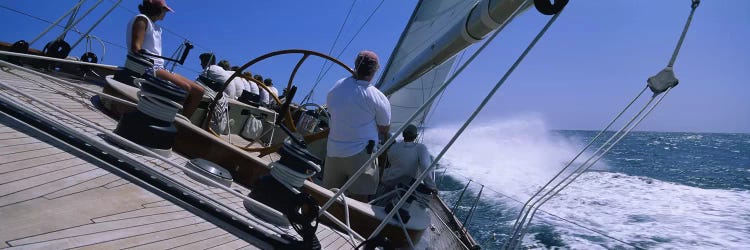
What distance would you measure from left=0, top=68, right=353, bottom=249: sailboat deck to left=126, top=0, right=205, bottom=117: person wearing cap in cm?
130

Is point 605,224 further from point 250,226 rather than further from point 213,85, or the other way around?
point 250,226

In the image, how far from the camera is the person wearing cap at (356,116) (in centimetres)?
340

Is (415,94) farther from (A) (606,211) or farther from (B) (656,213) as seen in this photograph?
(B) (656,213)

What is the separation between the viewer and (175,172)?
8.28 feet

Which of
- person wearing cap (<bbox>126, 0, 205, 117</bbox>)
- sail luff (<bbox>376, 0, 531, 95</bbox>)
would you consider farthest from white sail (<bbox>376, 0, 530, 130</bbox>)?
person wearing cap (<bbox>126, 0, 205, 117</bbox>)

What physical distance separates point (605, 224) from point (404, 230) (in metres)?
9.64

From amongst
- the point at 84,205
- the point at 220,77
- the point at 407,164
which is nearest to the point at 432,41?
the point at 220,77

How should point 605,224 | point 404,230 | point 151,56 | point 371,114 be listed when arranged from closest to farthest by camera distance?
1. point 404,230
2. point 371,114
3. point 151,56
4. point 605,224

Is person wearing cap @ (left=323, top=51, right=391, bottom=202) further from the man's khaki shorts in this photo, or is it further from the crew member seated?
the crew member seated

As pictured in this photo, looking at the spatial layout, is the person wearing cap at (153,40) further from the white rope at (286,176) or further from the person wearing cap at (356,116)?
the white rope at (286,176)

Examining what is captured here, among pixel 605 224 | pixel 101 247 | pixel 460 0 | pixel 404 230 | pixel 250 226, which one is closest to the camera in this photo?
pixel 101 247

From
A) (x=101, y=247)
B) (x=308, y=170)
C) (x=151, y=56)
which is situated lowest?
(x=101, y=247)

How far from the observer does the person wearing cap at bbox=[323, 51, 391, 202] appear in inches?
134

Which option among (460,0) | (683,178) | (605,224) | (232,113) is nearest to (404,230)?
(232,113)
